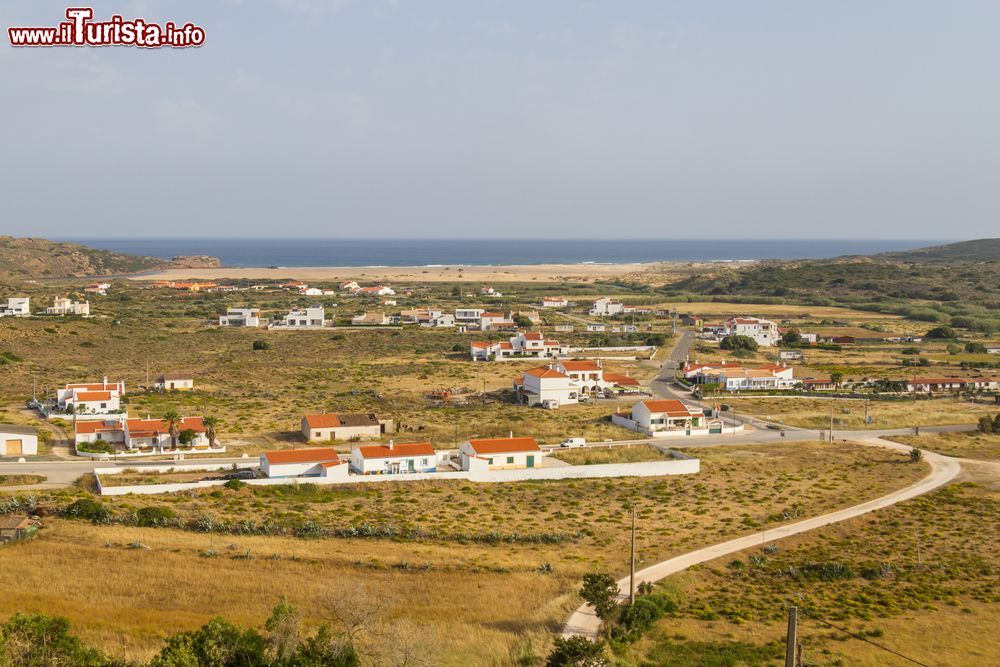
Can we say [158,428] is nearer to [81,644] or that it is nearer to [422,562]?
[422,562]

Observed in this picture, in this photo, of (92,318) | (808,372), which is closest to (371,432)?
(808,372)

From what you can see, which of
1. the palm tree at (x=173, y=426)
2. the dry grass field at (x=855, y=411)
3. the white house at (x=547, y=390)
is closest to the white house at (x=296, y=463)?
the palm tree at (x=173, y=426)

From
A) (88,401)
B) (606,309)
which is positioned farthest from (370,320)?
(88,401)

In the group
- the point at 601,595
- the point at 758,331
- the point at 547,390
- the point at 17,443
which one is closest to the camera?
the point at 601,595

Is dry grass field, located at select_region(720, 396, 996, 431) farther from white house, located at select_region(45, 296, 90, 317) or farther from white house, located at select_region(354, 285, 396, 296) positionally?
white house, located at select_region(354, 285, 396, 296)

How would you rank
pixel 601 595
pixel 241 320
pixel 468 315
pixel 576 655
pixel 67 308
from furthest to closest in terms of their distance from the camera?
pixel 468 315 → pixel 67 308 → pixel 241 320 → pixel 601 595 → pixel 576 655

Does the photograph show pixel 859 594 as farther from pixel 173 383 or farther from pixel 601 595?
pixel 173 383

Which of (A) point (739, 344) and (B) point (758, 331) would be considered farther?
(B) point (758, 331)
